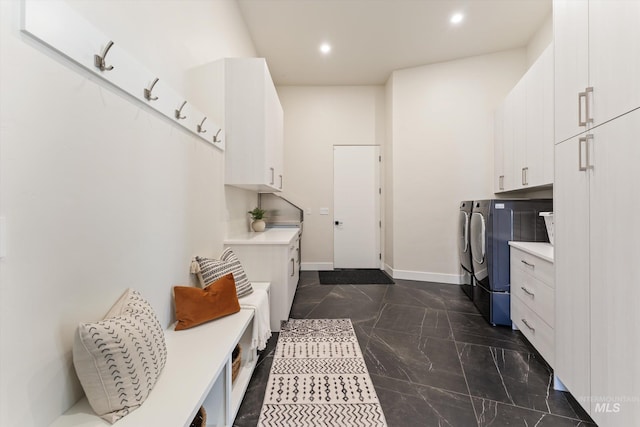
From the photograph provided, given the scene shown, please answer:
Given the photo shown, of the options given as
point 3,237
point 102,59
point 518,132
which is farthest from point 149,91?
point 518,132

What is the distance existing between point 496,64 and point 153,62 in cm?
421

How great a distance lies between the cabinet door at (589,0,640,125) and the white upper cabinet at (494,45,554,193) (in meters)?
1.23

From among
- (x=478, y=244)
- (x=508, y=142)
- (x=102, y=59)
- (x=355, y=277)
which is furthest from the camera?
(x=355, y=277)

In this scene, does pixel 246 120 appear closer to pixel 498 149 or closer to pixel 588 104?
pixel 588 104

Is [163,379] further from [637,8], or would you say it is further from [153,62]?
[637,8]

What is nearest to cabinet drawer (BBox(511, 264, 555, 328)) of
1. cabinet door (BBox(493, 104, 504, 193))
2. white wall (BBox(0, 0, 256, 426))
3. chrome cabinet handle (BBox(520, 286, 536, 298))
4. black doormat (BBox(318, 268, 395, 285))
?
chrome cabinet handle (BBox(520, 286, 536, 298))

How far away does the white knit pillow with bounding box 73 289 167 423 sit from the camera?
884 mm

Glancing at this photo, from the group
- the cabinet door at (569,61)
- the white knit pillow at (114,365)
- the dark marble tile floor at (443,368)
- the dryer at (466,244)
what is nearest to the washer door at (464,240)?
the dryer at (466,244)

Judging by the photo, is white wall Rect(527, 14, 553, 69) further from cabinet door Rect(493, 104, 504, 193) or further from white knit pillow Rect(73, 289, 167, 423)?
white knit pillow Rect(73, 289, 167, 423)

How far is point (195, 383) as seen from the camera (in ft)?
3.52

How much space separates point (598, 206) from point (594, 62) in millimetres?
712

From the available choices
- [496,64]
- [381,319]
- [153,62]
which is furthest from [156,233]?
[496,64]

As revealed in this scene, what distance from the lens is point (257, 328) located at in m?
1.88

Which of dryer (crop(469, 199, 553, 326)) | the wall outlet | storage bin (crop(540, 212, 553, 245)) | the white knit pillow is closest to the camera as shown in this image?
the wall outlet
